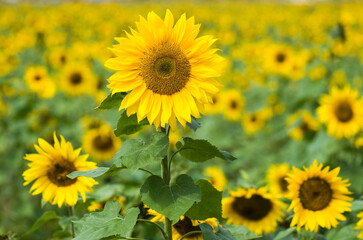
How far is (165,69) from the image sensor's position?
1.47 meters

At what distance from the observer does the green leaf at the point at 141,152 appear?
1.33 meters

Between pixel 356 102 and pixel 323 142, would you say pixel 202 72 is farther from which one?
pixel 323 142

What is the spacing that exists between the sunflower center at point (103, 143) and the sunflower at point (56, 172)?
6.18 ft

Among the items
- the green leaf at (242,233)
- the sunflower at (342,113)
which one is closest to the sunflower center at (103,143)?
the sunflower at (342,113)

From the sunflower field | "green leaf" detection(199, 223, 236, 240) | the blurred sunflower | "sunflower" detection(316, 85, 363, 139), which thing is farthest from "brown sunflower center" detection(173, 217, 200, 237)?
the blurred sunflower

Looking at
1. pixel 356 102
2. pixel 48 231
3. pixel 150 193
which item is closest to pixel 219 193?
pixel 150 193

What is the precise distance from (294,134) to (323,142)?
80 centimetres

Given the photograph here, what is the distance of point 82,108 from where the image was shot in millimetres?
5297

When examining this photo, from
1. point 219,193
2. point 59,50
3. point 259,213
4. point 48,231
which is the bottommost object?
point 48,231

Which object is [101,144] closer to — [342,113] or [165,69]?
[342,113]

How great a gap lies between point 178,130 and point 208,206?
11.6 ft

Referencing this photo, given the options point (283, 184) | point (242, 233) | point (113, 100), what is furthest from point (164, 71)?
point (283, 184)

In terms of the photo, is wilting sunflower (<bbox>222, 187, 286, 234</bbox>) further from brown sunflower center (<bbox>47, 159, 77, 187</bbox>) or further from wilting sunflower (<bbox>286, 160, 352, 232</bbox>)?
brown sunflower center (<bbox>47, 159, 77, 187</bbox>)

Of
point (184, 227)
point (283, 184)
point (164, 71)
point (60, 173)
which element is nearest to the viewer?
point (164, 71)
